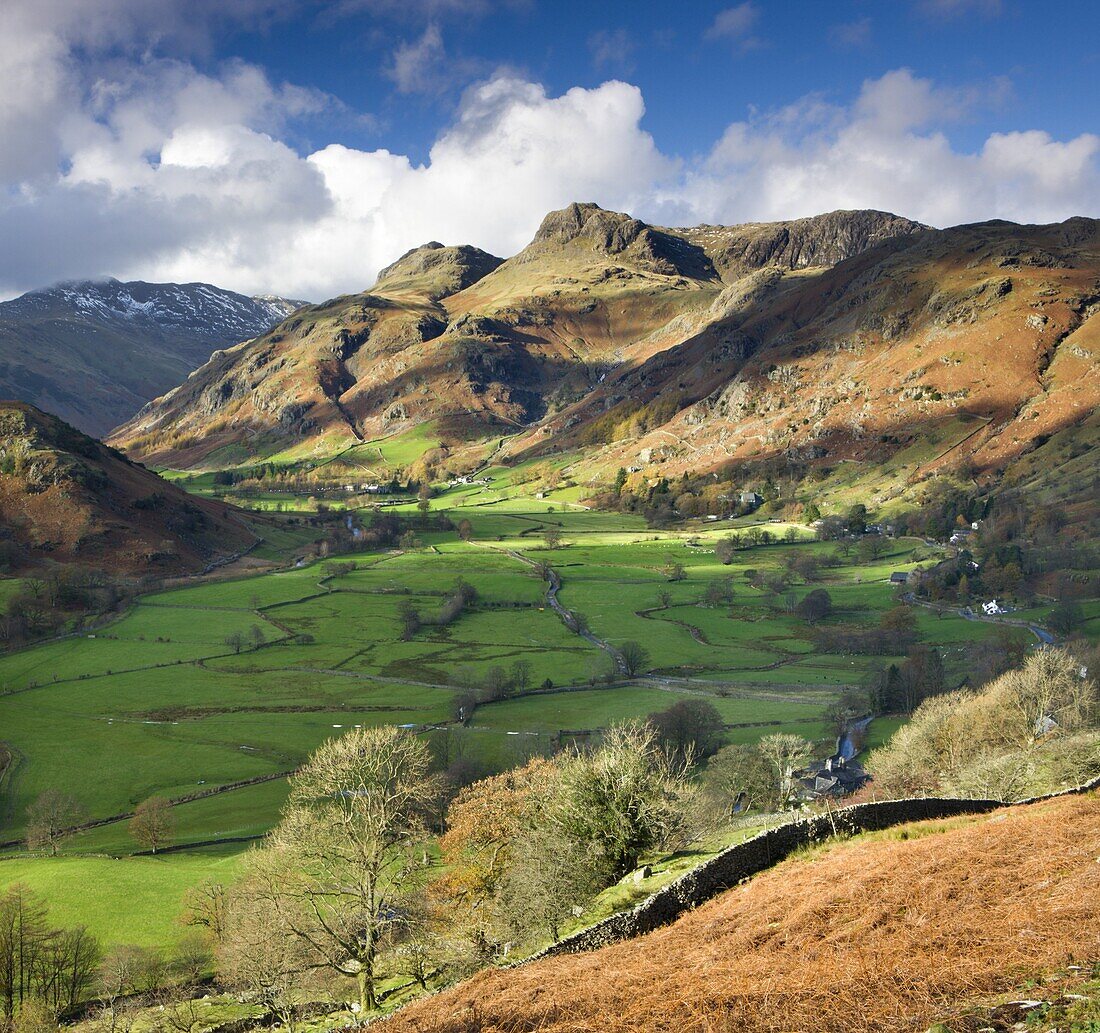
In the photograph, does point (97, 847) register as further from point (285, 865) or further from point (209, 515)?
point (209, 515)

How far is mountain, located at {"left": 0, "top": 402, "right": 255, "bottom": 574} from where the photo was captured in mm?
158500

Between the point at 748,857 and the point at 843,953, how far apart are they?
42.3 ft

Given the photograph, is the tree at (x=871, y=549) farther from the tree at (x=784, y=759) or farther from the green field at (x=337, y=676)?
the tree at (x=784, y=759)

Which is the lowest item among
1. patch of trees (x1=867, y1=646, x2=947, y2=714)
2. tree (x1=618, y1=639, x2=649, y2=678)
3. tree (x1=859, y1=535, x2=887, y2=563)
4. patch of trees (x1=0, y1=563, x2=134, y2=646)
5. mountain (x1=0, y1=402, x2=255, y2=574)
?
patch of trees (x1=867, y1=646, x2=947, y2=714)

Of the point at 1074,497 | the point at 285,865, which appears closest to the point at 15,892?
the point at 285,865

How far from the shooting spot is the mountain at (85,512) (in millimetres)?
158500

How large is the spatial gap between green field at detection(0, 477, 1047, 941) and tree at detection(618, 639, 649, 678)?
1777mm

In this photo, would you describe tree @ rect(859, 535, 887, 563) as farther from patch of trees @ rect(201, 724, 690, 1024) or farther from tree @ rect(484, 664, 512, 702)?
patch of trees @ rect(201, 724, 690, 1024)

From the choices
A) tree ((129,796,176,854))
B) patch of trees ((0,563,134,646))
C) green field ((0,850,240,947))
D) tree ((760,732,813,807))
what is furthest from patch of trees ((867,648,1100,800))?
patch of trees ((0,563,134,646))

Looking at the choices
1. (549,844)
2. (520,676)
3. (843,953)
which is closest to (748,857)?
(549,844)

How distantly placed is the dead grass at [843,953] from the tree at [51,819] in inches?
2258

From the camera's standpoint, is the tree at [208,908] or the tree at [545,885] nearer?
the tree at [545,885]

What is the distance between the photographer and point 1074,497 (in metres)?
169

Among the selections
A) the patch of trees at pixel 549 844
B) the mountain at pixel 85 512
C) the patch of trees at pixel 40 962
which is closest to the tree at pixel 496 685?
the patch of trees at pixel 549 844
